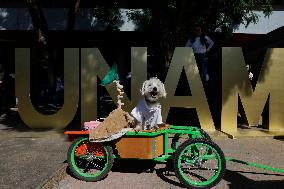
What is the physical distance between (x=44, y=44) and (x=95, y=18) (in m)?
8.65

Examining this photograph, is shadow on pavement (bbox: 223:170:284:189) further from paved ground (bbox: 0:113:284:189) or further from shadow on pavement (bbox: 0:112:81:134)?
shadow on pavement (bbox: 0:112:81:134)

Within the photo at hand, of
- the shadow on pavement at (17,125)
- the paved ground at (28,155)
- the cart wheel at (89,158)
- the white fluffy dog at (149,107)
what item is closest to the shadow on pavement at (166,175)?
the white fluffy dog at (149,107)

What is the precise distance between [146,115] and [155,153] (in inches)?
26.4

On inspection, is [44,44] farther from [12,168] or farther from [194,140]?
[194,140]

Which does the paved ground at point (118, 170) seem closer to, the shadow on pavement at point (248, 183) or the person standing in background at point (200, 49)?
the shadow on pavement at point (248, 183)

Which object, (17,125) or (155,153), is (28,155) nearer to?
(155,153)

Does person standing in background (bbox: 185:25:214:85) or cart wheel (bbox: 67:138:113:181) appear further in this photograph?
person standing in background (bbox: 185:25:214:85)

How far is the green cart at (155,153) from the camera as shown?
510 cm

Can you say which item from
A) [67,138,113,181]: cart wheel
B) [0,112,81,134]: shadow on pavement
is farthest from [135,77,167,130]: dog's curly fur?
[0,112,81,134]: shadow on pavement

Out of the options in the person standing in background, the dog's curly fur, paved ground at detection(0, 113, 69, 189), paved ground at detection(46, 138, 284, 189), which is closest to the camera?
paved ground at detection(46, 138, 284, 189)

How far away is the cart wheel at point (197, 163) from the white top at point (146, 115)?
0.76 meters

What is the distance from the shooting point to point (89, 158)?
18.2ft

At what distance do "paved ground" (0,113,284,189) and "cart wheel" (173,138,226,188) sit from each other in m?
0.19

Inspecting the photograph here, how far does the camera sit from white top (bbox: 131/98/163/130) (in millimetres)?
5875
